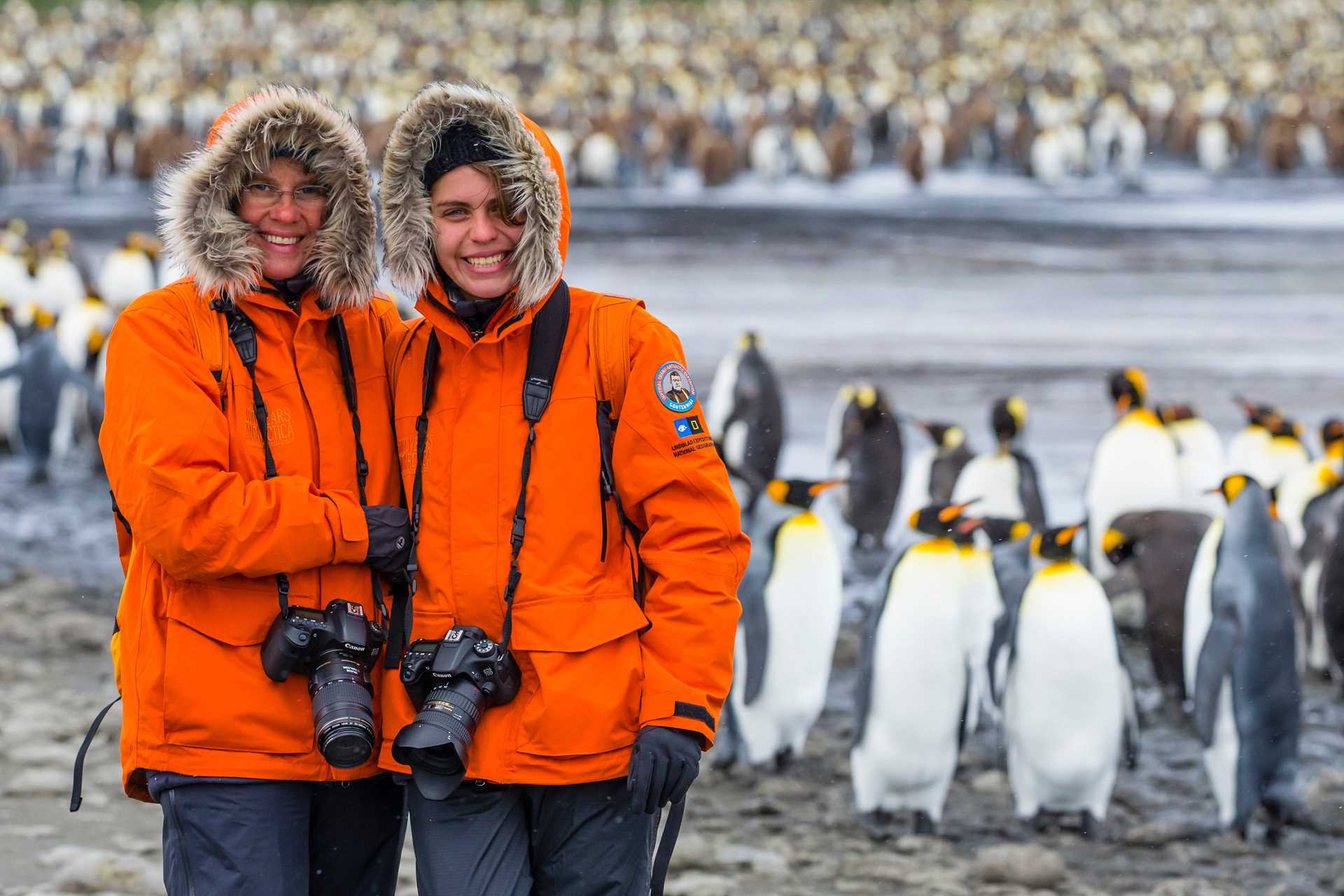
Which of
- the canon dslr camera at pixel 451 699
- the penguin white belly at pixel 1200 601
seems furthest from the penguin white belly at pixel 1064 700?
the canon dslr camera at pixel 451 699

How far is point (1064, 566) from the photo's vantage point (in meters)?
4.33

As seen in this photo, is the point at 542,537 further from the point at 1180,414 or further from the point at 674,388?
the point at 1180,414

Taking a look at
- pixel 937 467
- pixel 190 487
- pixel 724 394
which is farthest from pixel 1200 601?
pixel 724 394

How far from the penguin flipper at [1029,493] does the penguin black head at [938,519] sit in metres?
1.51

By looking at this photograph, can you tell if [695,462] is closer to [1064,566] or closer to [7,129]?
[1064,566]

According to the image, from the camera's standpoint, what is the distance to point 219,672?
1.86 metres

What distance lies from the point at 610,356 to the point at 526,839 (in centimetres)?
60

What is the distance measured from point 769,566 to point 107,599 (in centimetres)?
272

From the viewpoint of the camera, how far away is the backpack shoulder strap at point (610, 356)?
6.18 feet

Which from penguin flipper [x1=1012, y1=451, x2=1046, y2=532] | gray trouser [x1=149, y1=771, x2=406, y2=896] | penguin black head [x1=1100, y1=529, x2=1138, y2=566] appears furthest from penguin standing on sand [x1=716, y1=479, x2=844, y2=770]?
gray trouser [x1=149, y1=771, x2=406, y2=896]

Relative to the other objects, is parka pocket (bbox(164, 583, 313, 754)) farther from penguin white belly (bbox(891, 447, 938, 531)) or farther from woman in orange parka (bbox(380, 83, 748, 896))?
penguin white belly (bbox(891, 447, 938, 531))

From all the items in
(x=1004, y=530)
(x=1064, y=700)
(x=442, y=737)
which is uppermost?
(x=1004, y=530)

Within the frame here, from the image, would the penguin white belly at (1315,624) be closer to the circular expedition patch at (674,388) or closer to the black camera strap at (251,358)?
the circular expedition patch at (674,388)

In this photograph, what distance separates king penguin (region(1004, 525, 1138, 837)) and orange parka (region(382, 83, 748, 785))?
2.42 metres
